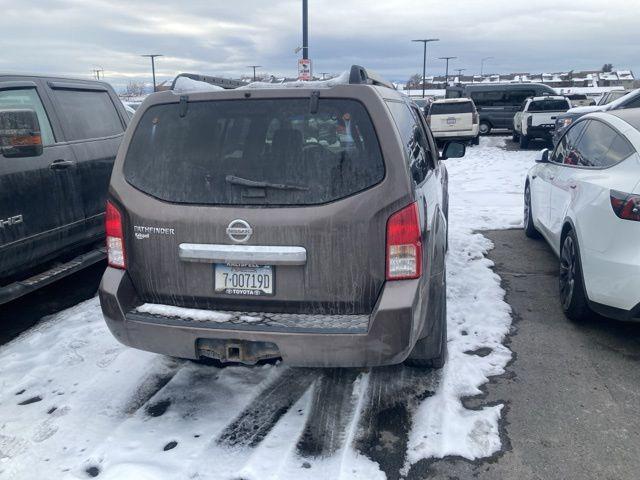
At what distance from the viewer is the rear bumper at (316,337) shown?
2762 mm

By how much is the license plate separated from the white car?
2.45m

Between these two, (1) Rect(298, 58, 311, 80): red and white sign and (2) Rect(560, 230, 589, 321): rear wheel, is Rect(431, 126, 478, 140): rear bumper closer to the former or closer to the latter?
(1) Rect(298, 58, 311, 80): red and white sign

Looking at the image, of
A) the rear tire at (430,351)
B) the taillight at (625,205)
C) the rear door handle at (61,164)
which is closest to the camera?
the rear tire at (430,351)

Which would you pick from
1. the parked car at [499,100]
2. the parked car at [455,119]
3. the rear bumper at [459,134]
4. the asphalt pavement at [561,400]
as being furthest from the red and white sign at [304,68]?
the asphalt pavement at [561,400]

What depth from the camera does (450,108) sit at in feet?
66.4

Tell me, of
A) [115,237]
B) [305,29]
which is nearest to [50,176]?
[115,237]

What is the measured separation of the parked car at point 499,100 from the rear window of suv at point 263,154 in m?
24.1

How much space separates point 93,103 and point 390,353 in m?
4.69

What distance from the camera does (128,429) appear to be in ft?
10.1

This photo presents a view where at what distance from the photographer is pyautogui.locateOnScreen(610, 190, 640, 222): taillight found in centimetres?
365

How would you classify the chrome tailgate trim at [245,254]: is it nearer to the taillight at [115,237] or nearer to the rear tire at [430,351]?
the taillight at [115,237]

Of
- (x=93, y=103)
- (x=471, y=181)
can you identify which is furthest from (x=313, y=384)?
(x=471, y=181)

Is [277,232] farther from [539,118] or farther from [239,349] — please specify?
[539,118]

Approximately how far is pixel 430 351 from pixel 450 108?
18.1 m
